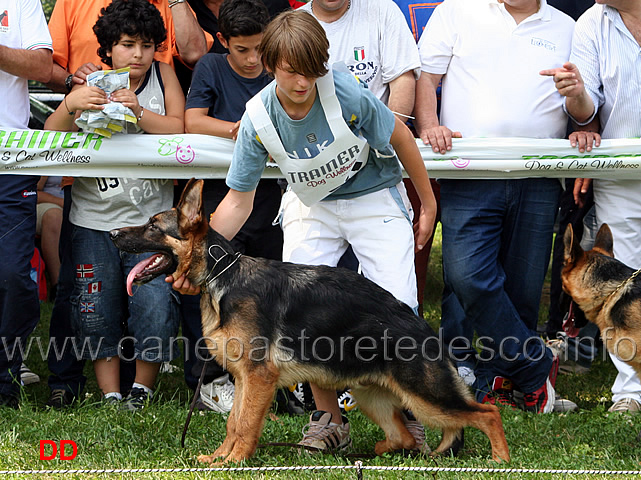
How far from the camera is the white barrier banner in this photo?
535 cm

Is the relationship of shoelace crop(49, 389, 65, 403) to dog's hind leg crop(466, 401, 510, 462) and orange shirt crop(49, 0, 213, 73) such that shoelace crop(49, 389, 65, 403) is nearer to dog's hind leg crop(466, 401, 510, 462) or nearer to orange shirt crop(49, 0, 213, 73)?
orange shirt crop(49, 0, 213, 73)

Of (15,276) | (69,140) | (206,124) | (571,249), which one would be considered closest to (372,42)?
(206,124)

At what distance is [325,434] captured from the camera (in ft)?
14.9

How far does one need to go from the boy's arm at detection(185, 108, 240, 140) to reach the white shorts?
944 millimetres

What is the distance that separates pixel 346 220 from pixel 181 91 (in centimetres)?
182

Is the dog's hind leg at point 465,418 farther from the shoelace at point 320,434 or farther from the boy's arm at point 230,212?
the boy's arm at point 230,212

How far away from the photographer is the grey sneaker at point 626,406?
5519 millimetres

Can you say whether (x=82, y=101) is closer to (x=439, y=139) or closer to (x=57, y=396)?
(x=57, y=396)

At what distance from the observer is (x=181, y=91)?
570 centimetres

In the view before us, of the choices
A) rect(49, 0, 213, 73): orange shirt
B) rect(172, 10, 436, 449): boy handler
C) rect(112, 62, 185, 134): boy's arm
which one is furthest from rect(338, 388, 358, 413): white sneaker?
rect(49, 0, 213, 73): orange shirt

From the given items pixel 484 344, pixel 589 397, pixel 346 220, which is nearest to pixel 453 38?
pixel 346 220

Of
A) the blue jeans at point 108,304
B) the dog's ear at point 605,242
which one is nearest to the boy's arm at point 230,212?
the blue jeans at point 108,304

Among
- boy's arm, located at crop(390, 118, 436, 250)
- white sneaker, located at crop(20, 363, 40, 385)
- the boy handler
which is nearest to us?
the boy handler

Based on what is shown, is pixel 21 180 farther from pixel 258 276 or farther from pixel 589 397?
pixel 589 397
